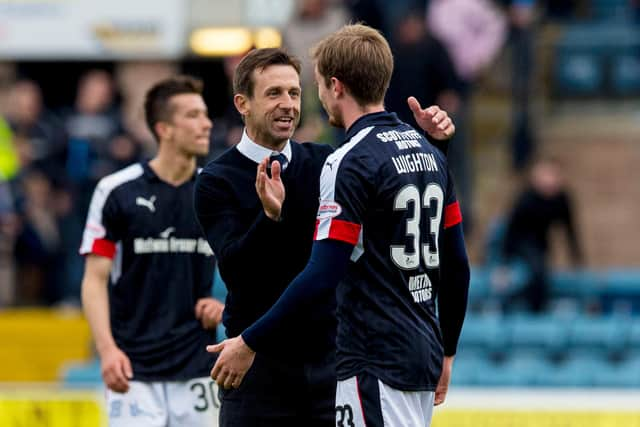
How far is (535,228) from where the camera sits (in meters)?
12.1

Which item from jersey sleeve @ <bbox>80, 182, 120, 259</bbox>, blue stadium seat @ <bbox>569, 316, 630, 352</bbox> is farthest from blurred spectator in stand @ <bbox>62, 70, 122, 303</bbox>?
jersey sleeve @ <bbox>80, 182, 120, 259</bbox>

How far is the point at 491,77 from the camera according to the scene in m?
14.8

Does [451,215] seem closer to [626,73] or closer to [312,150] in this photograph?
[312,150]

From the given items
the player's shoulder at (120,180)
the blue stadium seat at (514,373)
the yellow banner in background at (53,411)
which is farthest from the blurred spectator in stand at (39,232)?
the player's shoulder at (120,180)

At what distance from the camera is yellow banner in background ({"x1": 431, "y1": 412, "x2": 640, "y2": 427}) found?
30.3 ft

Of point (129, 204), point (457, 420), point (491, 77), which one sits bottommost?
point (457, 420)

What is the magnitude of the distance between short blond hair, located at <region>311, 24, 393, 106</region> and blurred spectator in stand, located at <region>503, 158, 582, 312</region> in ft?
23.7

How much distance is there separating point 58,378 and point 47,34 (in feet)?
12.5

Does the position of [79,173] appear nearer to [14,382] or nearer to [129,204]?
[14,382]

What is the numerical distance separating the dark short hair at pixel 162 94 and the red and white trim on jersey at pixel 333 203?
2.09 m

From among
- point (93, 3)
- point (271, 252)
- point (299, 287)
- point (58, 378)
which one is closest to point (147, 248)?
point (271, 252)

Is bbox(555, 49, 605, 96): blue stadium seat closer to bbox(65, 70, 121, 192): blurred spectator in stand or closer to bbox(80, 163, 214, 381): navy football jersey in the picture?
bbox(65, 70, 121, 192): blurred spectator in stand

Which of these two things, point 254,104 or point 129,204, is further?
point 129,204

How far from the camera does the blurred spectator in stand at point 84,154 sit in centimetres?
1263
